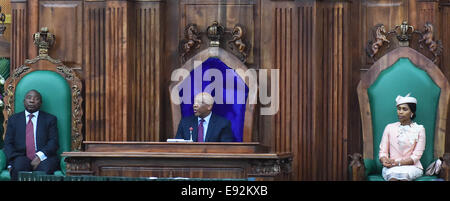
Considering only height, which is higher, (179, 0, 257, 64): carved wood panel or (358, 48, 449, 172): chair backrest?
(179, 0, 257, 64): carved wood panel

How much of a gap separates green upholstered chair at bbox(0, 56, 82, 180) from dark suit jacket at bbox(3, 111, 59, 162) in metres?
0.15

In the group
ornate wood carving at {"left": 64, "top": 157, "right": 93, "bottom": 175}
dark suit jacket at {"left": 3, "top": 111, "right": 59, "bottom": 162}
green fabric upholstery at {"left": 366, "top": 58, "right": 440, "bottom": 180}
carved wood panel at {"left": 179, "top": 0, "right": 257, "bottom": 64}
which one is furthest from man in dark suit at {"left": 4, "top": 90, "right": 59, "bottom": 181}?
green fabric upholstery at {"left": 366, "top": 58, "right": 440, "bottom": 180}

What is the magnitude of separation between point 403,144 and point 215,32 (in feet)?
7.14

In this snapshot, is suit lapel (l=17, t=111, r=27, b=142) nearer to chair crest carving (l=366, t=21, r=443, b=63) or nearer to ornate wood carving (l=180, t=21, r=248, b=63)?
ornate wood carving (l=180, t=21, r=248, b=63)

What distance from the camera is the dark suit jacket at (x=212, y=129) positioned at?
394 inches

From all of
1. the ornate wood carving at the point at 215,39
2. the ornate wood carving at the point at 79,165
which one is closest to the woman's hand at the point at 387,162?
the ornate wood carving at the point at 215,39

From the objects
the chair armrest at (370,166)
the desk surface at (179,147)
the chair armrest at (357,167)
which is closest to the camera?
the desk surface at (179,147)

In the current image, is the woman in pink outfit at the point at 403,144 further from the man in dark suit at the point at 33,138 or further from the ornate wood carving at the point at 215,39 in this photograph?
the man in dark suit at the point at 33,138

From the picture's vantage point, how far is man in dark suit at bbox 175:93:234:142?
10.0 metres

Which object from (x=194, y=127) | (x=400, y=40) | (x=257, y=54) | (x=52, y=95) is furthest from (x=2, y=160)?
(x=400, y=40)

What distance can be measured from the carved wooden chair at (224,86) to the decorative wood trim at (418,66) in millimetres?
1070

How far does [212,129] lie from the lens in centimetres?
1006

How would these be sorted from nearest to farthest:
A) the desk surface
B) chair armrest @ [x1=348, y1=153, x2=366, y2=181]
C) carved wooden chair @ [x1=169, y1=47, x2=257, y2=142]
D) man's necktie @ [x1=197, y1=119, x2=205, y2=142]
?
the desk surface
chair armrest @ [x1=348, y1=153, x2=366, y2=181]
man's necktie @ [x1=197, y1=119, x2=205, y2=142]
carved wooden chair @ [x1=169, y1=47, x2=257, y2=142]

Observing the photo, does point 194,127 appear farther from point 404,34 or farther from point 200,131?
point 404,34
